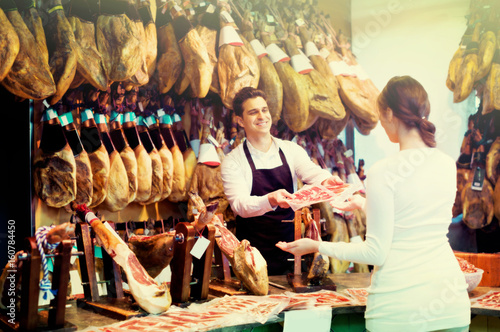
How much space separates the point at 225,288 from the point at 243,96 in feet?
5.42

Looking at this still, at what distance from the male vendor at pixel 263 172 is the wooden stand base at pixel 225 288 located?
0.89m

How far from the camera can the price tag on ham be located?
2.86 meters

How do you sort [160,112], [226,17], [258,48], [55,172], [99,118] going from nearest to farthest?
[55,172] → [99,118] → [160,112] → [226,17] → [258,48]

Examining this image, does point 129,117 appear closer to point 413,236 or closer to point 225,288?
point 225,288

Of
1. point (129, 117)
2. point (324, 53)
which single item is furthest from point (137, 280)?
point (324, 53)

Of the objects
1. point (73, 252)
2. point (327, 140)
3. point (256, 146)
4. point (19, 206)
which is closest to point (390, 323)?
point (73, 252)

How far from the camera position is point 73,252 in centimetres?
238

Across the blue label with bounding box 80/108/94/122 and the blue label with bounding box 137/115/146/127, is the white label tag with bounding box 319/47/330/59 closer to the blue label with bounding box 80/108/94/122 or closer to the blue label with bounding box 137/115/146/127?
the blue label with bounding box 137/115/146/127

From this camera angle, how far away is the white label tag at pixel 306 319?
250 centimetres

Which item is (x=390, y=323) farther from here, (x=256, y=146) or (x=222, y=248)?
(x=256, y=146)

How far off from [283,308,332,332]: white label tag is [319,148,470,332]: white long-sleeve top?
0.37 metres

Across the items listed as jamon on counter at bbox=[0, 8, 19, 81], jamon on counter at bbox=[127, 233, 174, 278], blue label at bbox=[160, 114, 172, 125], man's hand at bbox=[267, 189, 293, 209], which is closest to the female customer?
jamon on counter at bbox=[127, 233, 174, 278]

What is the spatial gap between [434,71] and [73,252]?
13.1 ft

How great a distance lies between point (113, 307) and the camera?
2.51 m
